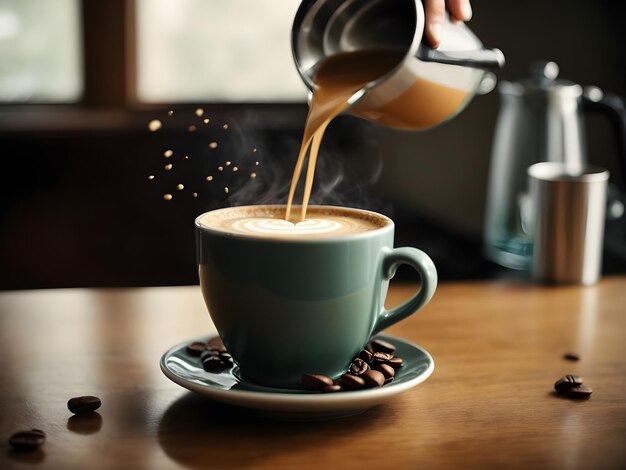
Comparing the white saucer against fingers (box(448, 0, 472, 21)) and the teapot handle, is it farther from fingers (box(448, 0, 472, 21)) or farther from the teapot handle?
the teapot handle

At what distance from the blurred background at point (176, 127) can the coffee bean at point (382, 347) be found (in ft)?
5.20

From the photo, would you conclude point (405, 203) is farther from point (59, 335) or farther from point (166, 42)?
point (59, 335)

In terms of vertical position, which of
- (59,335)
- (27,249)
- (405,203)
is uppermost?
(59,335)

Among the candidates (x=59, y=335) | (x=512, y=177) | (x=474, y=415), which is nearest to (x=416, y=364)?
(x=474, y=415)

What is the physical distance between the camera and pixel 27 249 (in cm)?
313

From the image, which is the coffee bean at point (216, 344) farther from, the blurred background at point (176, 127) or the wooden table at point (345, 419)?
the blurred background at point (176, 127)

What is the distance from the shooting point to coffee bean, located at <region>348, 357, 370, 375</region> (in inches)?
38.0

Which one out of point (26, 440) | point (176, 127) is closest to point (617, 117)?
point (26, 440)

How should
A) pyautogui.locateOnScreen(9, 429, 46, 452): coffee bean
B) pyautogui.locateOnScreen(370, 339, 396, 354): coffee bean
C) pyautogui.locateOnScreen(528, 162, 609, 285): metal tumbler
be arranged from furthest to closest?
pyautogui.locateOnScreen(528, 162, 609, 285): metal tumbler → pyautogui.locateOnScreen(370, 339, 396, 354): coffee bean → pyautogui.locateOnScreen(9, 429, 46, 452): coffee bean

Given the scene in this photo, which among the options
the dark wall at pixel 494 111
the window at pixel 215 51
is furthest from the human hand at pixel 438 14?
the window at pixel 215 51

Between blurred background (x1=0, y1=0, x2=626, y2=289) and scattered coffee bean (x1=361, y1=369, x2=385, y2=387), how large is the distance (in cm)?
172

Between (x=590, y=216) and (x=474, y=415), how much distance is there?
68 centimetres

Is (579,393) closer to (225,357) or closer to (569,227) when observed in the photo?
(225,357)

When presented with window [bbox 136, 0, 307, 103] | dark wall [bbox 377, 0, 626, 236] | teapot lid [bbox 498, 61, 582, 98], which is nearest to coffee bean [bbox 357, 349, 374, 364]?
teapot lid [bbox 498, 61, 582, 98]
